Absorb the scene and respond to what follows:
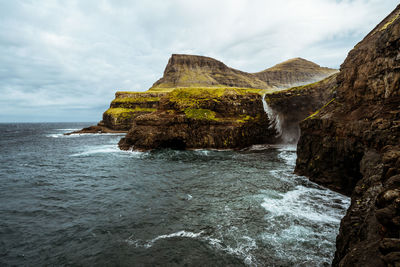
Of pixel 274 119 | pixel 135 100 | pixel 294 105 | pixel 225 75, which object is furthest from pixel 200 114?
pixel 225 75

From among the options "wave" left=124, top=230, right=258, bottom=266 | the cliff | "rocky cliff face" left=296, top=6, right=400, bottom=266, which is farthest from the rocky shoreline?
the cliff

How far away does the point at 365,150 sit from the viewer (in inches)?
511

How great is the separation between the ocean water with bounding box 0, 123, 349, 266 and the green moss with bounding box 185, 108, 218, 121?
19.1m

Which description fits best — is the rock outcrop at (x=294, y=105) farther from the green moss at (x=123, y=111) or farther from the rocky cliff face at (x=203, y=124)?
the green moss at (x=123, y=111)

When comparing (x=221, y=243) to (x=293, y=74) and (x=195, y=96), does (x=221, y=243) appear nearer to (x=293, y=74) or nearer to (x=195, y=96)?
(x=195, y=96)

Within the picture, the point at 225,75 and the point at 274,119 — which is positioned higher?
the point at 225,75

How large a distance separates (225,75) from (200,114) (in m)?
140

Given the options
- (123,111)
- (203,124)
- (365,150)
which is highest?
(123,111)

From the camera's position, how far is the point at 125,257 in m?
9.72

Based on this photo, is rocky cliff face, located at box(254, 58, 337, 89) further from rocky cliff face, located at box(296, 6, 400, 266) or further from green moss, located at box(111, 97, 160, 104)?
rocky cliff face, located at box(296, 6, 400, 266)

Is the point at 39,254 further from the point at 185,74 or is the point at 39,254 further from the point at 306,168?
the point at 185,74

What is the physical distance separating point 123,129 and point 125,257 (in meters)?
92.1

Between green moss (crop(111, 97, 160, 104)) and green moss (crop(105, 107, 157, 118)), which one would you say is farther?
green moss (crop(111, 97, 160, 104))

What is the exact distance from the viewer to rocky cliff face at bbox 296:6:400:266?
17.7 feet
